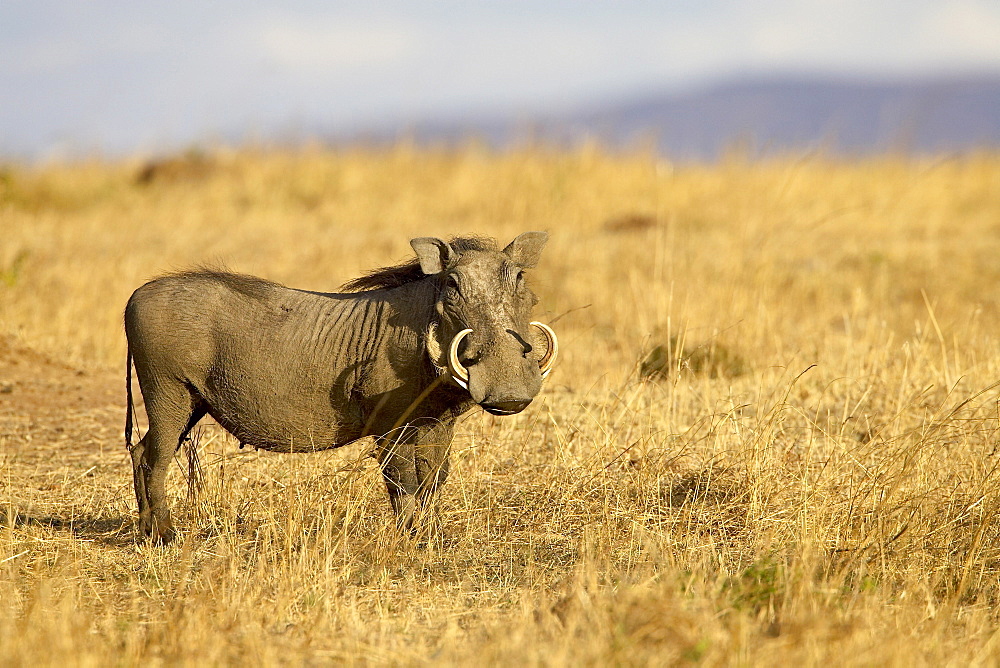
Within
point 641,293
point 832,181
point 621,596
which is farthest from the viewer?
point 832,181

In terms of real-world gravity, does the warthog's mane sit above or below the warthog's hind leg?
above

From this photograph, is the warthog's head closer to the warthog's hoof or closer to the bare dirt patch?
the warthog's hoof

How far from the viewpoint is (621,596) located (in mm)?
3148

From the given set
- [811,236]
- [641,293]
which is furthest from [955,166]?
[641,293]

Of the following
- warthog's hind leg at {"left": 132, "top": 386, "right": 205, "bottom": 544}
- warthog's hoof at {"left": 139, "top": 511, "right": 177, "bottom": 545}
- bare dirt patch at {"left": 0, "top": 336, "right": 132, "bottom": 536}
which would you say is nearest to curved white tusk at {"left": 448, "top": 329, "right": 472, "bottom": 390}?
warthog's hind leg at {"left": 132, "top": 386, "right": 205, "bottom": 544}

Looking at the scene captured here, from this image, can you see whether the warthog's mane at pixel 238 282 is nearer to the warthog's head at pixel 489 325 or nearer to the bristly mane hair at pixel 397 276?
the bristly mane hair at pixel 397 276

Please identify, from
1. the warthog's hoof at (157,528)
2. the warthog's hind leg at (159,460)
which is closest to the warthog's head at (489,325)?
the warthog's hind leg at (159,460)

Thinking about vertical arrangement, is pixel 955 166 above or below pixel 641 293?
above

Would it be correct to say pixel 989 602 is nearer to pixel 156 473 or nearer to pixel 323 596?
pixel 323 596

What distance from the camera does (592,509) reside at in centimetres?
434

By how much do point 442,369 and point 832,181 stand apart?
971cm

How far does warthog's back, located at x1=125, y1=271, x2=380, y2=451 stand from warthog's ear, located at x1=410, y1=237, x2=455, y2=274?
0.36m

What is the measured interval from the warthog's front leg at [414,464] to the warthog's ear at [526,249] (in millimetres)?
680

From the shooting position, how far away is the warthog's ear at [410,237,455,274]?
155 inches
